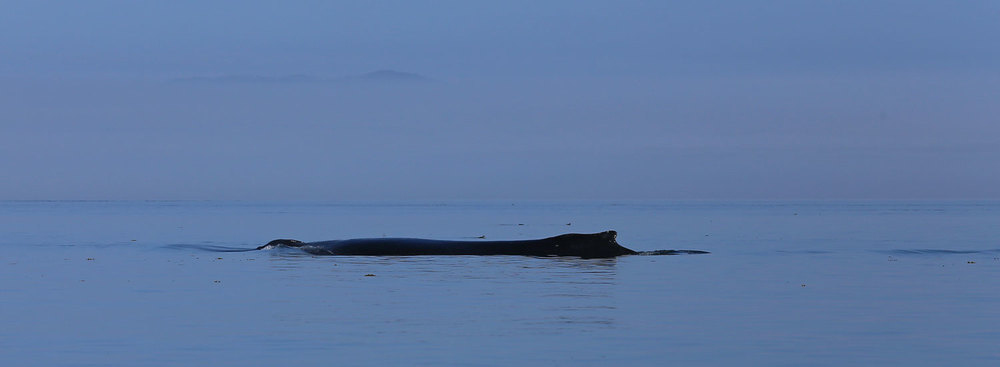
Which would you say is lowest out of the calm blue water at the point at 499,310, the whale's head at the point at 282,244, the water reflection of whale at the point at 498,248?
the calm blue water at the point at 499,310

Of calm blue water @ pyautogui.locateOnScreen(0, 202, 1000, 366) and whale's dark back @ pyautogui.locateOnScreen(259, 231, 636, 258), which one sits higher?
whale's dark back @ pyautogui.locateOnScreen(259, 231, 636, 258)

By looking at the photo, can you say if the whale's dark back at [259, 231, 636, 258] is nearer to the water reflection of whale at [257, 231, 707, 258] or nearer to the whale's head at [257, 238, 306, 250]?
the water reflection of whale at [257, 231, 707, 258]

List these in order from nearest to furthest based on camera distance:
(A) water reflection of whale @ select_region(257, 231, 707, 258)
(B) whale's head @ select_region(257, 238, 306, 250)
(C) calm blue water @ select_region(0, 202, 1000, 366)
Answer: (C) calm blue water @ select_region(0, 202, 1000, 366) → (A) water reflection of whale @ select_region(257, 231, 707, 258) → (B) whale's head @ select_region(257, 238, 306, 250)

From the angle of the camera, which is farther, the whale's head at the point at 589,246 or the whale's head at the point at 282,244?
the whale's head at the point at 282,244

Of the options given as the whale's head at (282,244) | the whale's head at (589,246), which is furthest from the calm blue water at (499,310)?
the whale's head at (282,244)

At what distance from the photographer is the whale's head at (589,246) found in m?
39.9

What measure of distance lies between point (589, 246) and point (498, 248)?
2747 mm

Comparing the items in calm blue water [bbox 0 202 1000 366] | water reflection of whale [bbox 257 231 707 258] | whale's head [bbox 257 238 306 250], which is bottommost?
calm blue water [bbox 0 202 1000 366]

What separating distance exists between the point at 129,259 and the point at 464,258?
9743 millimetres

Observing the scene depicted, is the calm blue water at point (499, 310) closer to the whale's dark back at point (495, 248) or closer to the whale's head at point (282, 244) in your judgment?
the whale's dark back at point (495, 248)

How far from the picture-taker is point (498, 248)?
4025 centimetres

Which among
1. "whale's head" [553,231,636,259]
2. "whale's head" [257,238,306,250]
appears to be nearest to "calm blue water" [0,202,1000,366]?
"whale's head" [553,231,636,259]

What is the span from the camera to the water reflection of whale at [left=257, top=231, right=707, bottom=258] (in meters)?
39.8

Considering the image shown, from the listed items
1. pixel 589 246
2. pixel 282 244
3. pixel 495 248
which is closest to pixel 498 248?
pixel 495 248
